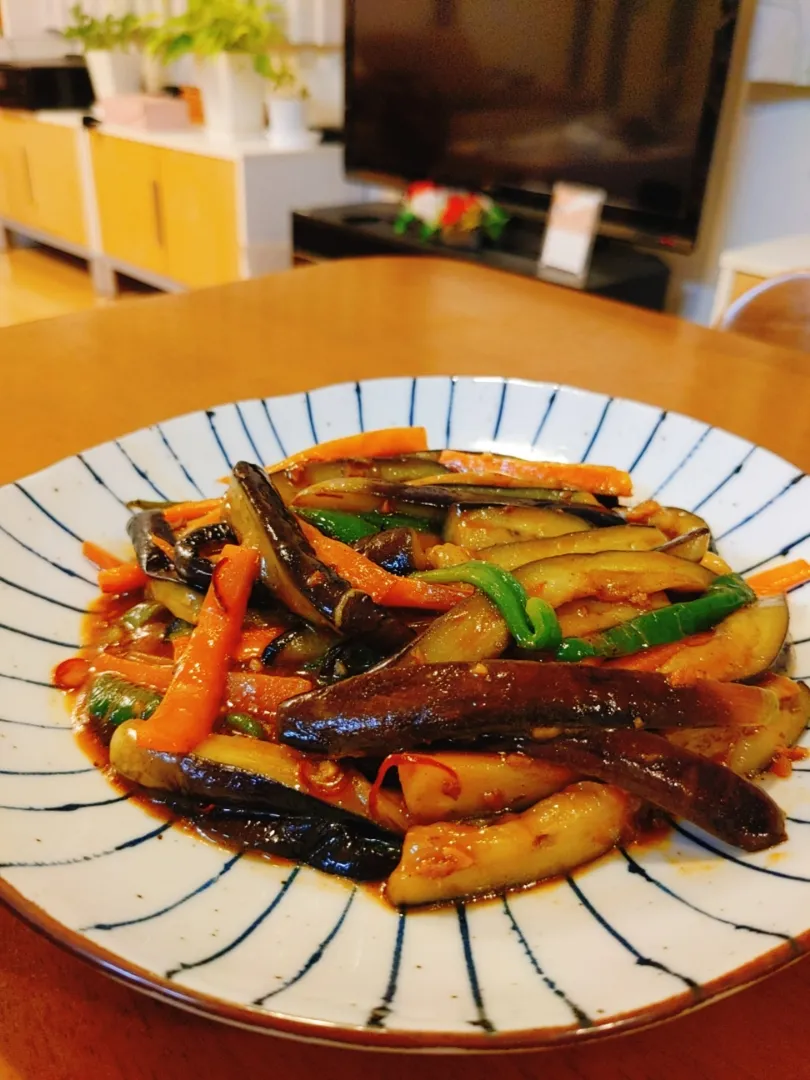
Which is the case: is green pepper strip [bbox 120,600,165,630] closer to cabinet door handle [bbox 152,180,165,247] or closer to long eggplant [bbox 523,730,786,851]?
long eggplant [bbox 523,730,786,851]

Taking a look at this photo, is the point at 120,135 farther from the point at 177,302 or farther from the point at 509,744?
the point at 509,744

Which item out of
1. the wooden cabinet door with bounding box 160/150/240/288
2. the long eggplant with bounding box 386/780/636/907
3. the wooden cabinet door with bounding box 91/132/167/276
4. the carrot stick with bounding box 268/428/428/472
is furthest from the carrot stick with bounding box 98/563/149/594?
the wooden cabinet door with bounding box 91/132/167/276

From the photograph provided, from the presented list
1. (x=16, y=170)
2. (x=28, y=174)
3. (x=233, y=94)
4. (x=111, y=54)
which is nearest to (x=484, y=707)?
(x=233, y=94)

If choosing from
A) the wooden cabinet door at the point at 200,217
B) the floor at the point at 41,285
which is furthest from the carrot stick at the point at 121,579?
the floor at the point at 41,285

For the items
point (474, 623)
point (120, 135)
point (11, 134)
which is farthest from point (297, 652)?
point (11, 134)

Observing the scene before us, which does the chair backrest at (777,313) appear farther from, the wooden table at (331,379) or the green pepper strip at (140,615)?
the green pepper strip at (140,615)

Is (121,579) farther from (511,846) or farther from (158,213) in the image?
(158,213)
